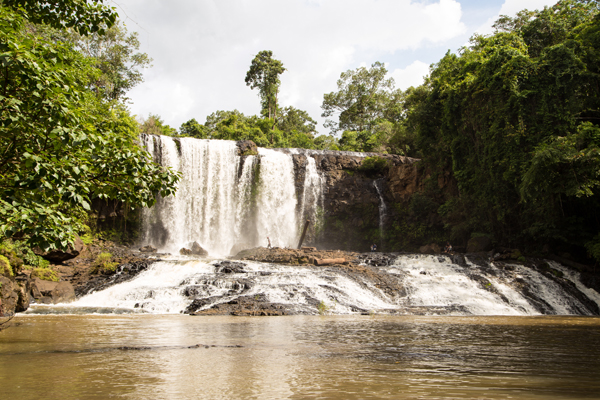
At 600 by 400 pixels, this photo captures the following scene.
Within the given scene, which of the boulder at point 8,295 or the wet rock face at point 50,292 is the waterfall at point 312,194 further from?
the boulder at point 8,295

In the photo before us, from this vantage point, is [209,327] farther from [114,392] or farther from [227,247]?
[227,247]

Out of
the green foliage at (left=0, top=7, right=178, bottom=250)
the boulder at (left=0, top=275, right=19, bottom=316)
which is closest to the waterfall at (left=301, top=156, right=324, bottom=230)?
the boulder at (left=0, top=275, right=19, bottom=316)

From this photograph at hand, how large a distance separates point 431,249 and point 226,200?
578 inches

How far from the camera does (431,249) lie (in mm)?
26797

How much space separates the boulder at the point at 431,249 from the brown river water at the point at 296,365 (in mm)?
19562

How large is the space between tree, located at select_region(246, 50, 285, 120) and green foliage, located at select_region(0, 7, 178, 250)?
49261 millimetres

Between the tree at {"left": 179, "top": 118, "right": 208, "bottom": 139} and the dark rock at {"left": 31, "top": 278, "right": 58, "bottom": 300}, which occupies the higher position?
the tree at {"left": 179, "top": 118, "right": 208, "bottom": 139}

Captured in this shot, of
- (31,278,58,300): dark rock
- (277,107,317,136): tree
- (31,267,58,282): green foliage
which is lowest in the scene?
(31,278,58,300): dark rock

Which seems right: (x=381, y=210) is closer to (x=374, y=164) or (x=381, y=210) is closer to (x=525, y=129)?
(x=374, y=164)

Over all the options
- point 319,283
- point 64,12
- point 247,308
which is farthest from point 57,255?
point 64,12

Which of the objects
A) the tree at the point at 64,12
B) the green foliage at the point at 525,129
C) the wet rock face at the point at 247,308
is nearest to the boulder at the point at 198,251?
the wet rock face at the point at 247,308

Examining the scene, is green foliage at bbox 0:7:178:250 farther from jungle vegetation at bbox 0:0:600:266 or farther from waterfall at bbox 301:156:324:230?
waterfall at bbox 301:156:324:230

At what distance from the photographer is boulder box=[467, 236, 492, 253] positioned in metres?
23.0

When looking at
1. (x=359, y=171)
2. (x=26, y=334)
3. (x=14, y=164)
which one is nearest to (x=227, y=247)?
(x=359, y=171)
